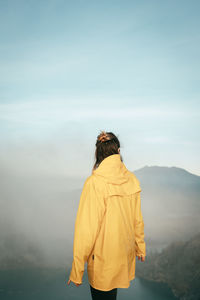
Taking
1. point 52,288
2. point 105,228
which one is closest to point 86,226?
point 105,228

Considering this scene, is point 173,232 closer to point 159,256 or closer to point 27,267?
point 159,256

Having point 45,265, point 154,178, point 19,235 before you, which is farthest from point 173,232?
point 19,235

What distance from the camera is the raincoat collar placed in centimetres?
187

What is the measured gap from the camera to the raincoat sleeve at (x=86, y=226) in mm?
1742

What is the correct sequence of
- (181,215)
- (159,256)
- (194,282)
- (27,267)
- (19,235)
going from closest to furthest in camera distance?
(194,282) < (159,256) < (181,215) < (27,267) < (19,235)

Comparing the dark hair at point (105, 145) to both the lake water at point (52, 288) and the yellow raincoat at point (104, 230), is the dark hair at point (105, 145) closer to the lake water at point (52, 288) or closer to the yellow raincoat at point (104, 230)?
the yellow raincoat at point (104, 230)

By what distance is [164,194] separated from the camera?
60.9 ft

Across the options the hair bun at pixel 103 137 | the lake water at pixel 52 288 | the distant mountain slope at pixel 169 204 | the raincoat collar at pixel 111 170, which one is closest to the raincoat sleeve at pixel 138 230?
the raincoat collar at pixel 111 170

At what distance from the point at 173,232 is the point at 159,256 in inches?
105

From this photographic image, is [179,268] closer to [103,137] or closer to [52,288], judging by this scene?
[52,288]

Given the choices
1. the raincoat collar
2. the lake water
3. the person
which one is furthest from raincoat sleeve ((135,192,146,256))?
the lake water

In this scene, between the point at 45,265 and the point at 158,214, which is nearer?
the point at 158,214

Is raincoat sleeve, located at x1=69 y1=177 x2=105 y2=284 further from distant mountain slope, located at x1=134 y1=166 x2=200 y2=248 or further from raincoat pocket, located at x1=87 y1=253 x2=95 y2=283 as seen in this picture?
distant mountain slope, located at x1=134 y1=166 x2=200 y2=248

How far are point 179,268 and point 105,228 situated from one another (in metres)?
9.29
